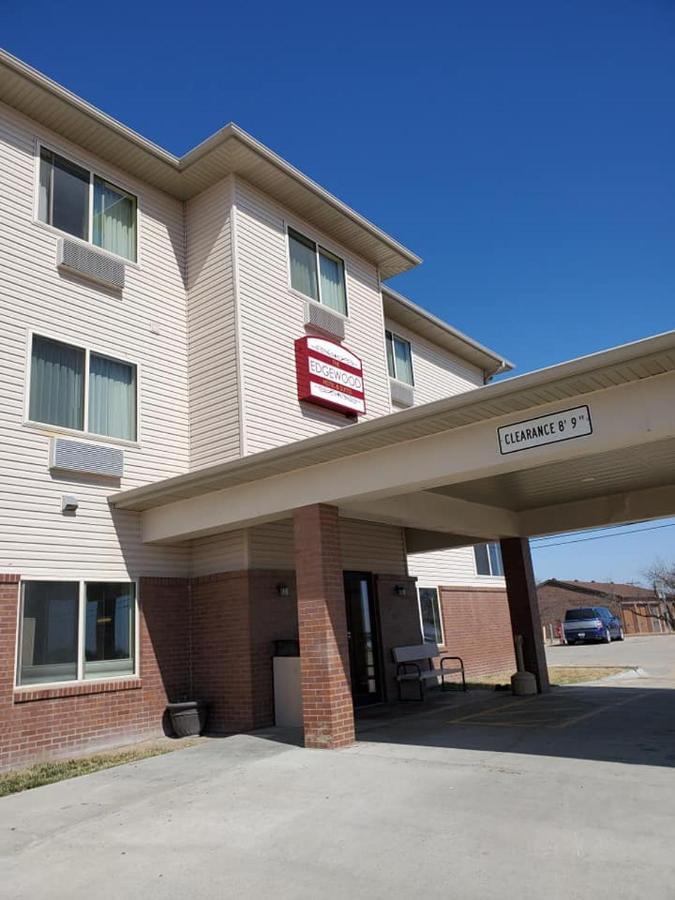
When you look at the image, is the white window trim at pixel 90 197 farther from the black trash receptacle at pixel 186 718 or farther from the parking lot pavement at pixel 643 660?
the parking lot pavement at pixel 643 660

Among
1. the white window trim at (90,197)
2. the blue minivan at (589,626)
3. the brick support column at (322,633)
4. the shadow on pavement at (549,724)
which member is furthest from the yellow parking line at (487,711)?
the blue minivan at (589,626)

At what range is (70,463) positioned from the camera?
10727 millimetres

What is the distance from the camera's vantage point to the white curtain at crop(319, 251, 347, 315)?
15211 millimetres

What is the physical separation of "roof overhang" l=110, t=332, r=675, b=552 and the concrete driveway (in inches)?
124

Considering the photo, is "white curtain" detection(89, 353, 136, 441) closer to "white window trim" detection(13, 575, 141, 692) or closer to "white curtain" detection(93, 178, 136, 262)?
"white curtain" detection(93, 178, 136, 262)

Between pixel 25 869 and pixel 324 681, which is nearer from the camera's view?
pixel 25 869

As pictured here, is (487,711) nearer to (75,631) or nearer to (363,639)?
(363,639)

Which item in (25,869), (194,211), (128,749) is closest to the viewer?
(25,869)

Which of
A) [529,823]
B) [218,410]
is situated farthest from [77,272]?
[529,823]

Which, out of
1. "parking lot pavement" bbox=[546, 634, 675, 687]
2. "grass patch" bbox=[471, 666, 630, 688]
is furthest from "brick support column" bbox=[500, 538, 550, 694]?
"parking lot pavement" bbox=[546, 634, 675, 687]

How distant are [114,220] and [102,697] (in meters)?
8.11

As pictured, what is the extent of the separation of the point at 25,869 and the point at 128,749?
510 centimetres

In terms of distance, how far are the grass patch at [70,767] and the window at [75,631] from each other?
1.10 metres

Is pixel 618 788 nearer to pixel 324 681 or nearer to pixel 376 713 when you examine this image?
pixel 324 681
